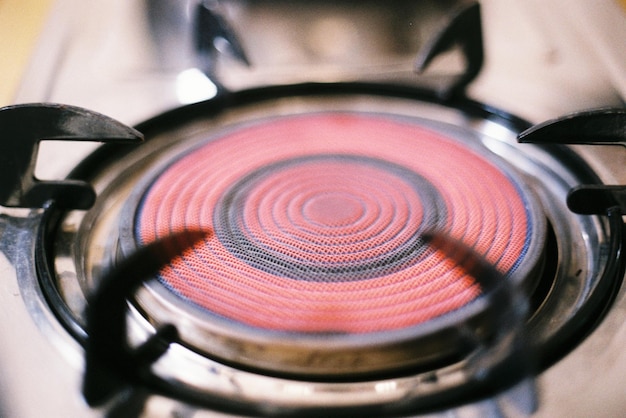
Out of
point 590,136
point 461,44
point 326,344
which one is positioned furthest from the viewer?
point 461,44

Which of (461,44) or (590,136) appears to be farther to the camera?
(461,44)

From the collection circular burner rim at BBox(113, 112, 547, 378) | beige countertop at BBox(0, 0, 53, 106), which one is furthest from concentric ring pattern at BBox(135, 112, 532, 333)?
beige countertop at BBox(0, 0, 53, 106)

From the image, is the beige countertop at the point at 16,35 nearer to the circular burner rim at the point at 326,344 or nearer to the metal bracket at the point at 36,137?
the metal bracket at the point at 36,137

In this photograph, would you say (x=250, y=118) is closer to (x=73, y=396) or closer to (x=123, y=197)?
(x=123, y=197)

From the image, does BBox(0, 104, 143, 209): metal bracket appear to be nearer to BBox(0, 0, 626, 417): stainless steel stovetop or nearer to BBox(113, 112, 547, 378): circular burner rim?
BBox(0, 0, 626, 417): stainless steel stovetop

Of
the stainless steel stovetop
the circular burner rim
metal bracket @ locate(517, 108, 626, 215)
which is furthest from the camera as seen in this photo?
the stainless steel stovetop

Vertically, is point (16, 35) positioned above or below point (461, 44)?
below

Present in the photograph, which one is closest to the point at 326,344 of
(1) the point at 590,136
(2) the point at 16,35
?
(1) the point at 590,136

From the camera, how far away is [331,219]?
49 centimetres

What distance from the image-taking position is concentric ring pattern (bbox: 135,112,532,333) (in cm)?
40

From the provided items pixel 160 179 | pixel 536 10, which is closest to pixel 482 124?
pixel 536 10

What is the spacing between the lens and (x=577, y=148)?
57cm

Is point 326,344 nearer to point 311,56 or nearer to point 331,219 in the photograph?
point 331,219

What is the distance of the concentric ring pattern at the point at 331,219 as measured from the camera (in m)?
0.40
